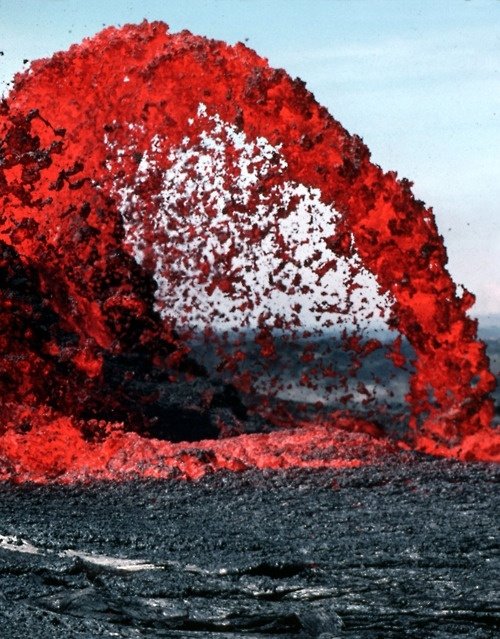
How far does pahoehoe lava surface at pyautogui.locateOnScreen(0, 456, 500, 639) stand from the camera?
5.16 metres

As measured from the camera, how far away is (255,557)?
243 inches

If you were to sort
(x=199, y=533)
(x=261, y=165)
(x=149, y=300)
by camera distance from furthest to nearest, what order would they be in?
1. (x=149, y=300)
2. (x=261, y=165)
3. (x=199, y=533)

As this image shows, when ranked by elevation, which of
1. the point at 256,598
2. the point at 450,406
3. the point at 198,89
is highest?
the point at 198,89

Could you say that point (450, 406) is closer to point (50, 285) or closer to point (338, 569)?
point (338, 569)

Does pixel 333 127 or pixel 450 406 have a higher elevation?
pixel 333 127

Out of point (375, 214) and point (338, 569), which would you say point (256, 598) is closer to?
point (338, 569)

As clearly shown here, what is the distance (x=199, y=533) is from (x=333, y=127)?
6.48 m

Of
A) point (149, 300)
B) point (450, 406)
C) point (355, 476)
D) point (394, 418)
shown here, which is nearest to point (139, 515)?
point (355, 476)

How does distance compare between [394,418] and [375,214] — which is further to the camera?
[394,418]

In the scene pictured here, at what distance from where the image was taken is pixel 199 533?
6941mm

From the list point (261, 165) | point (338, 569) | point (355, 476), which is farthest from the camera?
point (261, 165)

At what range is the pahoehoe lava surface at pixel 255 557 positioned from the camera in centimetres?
516

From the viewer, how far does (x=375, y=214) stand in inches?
467

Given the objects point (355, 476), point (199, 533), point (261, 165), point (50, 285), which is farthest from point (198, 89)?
point (199, 533)
